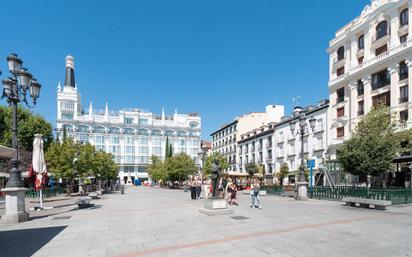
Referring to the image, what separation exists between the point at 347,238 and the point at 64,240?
24.9ft

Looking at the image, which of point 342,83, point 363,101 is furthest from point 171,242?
point 342,83

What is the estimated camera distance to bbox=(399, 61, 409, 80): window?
27984 mm

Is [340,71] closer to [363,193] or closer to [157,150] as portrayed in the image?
[363,193]

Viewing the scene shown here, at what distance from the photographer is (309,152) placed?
4097 cm

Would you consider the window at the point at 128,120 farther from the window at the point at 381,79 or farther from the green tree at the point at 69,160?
the window at the point at 381,79

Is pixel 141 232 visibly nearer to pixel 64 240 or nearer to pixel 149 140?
pixel 64 240

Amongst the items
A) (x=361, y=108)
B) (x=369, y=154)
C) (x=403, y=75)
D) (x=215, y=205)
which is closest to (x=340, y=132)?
(x=361, y=108)

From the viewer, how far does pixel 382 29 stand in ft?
102

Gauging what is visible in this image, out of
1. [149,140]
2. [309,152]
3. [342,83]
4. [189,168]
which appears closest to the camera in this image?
[342,83]

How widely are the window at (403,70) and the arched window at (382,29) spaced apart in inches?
173

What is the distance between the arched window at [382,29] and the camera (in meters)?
30.8

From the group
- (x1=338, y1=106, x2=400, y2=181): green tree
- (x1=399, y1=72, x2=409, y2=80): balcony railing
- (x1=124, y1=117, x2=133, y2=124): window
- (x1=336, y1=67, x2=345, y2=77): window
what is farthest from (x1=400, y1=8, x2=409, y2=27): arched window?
(x1=124, y1=117, x2=133, y2=124): window

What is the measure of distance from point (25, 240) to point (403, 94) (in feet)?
107

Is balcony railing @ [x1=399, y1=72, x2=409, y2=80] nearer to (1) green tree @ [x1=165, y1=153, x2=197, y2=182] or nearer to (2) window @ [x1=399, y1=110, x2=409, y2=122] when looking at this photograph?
(2) window @ [x1=399, y1=110, x2=409, y2=122]
